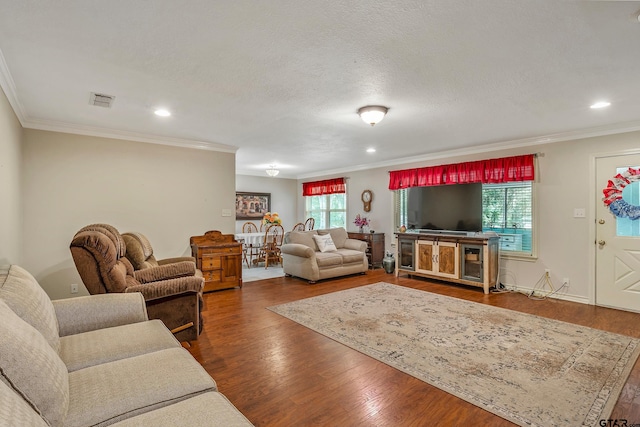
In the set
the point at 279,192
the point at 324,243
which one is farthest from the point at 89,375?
the point at 279,192

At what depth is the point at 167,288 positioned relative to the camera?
103 inches

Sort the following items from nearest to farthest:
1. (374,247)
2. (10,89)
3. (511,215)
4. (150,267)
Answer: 1. (10,89)
2. (150,267)
3. (511,215)
4. (374,247)

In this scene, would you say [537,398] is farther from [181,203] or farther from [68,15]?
[181,203]

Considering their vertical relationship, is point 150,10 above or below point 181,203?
above

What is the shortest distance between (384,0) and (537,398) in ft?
8.53

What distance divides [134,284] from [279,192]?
6512 millimetres

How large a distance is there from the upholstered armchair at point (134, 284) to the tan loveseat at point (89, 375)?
0.33m

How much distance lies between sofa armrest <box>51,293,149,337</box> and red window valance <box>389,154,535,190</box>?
5.10 metres

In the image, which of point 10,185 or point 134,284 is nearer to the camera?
point 134,284

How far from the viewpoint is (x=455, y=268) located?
5098 mm

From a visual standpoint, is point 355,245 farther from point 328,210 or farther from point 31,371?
point 31,371

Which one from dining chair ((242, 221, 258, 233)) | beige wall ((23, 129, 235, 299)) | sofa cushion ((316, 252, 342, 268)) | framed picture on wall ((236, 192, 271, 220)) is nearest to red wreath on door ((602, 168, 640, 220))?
sofa cushion ((316, 252, 342, 268))

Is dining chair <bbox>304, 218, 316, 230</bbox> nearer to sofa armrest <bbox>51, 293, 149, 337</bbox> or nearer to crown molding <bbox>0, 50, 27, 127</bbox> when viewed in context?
crown molding <bbox>0, 50, 27, 127</bbox>

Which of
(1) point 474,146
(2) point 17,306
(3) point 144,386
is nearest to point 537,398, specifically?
(3) point 144,386
